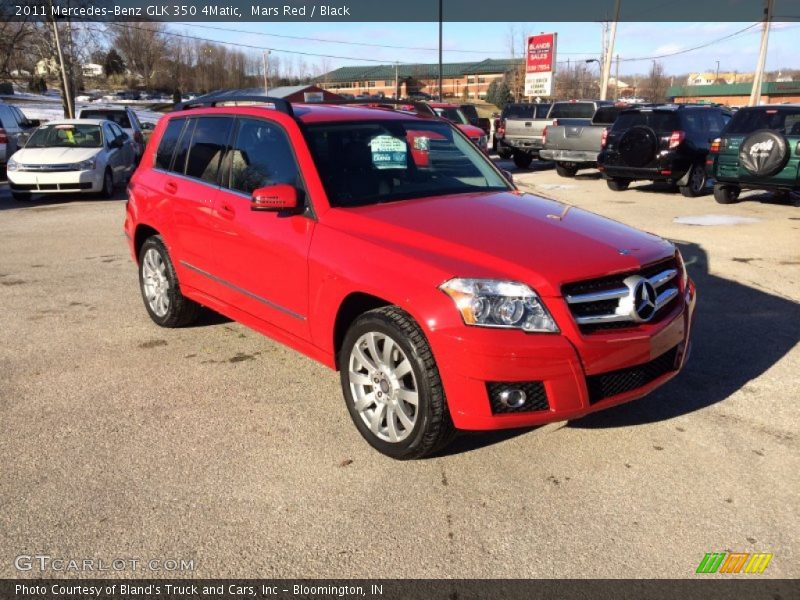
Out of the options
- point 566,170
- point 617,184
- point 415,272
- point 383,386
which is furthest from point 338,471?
point 566,170

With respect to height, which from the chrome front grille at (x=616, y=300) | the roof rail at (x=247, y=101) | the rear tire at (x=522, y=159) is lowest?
the rear tire at (x=522, y=159)

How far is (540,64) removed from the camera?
137 ft

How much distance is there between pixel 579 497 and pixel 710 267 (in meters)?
5.16

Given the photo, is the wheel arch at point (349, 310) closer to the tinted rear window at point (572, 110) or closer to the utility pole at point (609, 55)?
the tinted rear window at point (572, 110)

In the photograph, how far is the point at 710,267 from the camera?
746 centimetres

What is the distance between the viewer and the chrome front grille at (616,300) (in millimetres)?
3160

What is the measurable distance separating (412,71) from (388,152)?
4071 inches

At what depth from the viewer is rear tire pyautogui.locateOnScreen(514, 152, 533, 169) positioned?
20.8 meters

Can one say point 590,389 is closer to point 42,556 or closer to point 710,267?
point 42,556

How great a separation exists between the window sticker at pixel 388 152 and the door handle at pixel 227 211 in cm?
97

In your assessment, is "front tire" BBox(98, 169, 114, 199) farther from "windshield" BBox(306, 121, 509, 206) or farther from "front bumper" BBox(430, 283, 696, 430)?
"front bumper" BBox(430, 283, 696, 430)

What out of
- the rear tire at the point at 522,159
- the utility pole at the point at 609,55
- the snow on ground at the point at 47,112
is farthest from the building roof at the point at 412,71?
the rear tire at the point at 522,159

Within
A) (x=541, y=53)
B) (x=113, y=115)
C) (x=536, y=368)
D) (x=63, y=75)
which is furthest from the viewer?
(x=541, y=53)

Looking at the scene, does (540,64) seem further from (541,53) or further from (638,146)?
(638,146)
